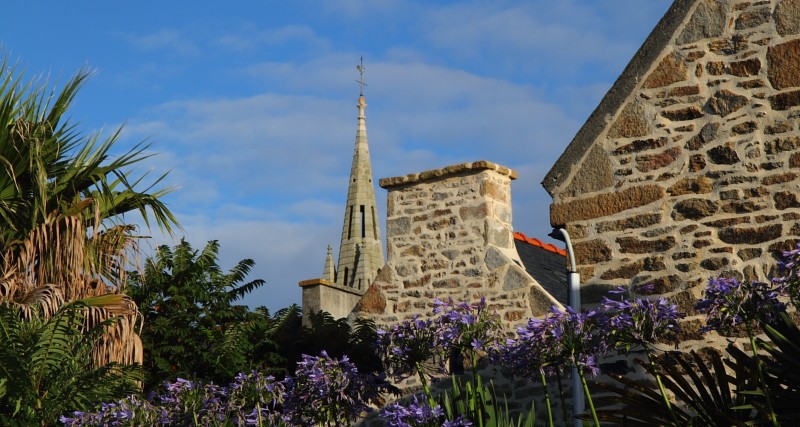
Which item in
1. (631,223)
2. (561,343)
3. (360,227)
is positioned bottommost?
(561,343)

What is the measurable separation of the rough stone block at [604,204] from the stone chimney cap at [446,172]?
276cm

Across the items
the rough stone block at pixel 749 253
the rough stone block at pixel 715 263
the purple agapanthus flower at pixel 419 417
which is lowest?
the purple agapanthus flower at pixel 419 417

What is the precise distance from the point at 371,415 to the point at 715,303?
18.8ft

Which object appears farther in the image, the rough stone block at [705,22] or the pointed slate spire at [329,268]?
the pointed slate spire at [329,268]

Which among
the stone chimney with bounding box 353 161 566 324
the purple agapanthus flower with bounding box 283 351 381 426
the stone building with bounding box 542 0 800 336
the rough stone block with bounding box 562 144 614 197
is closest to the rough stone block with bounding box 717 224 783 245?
the stone building with bounding box 542 0 800 336

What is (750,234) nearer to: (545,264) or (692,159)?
(692,159)

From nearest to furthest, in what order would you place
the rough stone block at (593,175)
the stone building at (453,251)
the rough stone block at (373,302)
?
the rough stone block at (593,175)
the stone building at (453,251)
the rough stone block at (373,302)

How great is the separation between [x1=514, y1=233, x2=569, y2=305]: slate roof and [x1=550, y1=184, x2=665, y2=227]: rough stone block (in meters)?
2.95

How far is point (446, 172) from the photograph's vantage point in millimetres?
10961

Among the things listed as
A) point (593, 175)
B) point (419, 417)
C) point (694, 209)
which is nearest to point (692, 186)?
point (694, 209)

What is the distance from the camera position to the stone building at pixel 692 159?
287 inches

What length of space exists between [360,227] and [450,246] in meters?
29.4

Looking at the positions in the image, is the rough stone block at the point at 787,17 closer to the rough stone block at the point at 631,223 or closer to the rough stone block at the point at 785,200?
the rough stone block at the point at 785,200

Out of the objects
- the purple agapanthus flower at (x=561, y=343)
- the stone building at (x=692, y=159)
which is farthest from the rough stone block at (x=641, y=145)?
the purple agapanthus flower at (x=561, y=343)
